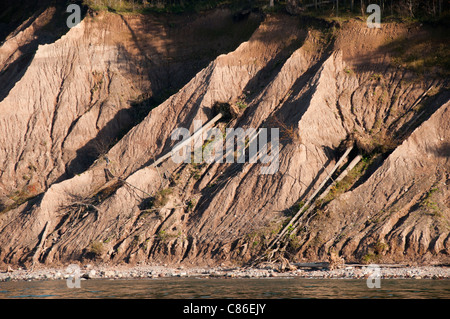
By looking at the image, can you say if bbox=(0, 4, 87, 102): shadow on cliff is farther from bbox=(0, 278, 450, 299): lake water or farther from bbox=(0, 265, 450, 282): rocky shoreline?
bbox=(0, 278, 450, 299): lake water

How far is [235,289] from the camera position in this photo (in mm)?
21703

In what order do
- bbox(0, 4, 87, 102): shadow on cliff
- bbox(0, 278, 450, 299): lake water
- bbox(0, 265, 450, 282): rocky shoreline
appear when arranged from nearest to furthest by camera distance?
bbox(0, 278, 450, 299): lake water
bbox(0, 265, 450, 282): rocky shoreline
bbox(0, 4, 87, 102): shadow on cliff

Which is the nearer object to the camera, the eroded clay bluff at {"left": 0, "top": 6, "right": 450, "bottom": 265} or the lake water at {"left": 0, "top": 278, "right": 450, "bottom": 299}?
the lake water at {"left": 0, "top": 278, "right": 450, "bottom": 299}

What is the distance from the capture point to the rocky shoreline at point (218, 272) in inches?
942

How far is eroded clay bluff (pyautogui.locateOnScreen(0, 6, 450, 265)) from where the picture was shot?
28.2 meters

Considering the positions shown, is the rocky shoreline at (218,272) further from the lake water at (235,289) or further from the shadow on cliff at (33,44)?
the shadow on cliff at (33,44)

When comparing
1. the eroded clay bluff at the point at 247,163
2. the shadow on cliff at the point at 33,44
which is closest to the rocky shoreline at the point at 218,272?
the eroded clay bluff at the point at 247,163

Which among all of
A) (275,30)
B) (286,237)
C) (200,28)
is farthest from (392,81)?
(200,28)

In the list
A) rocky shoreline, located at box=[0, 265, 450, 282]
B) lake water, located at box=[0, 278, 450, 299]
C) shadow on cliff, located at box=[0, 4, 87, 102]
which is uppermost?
shadow on cliff, located at box=[0, 4, 87, 102]

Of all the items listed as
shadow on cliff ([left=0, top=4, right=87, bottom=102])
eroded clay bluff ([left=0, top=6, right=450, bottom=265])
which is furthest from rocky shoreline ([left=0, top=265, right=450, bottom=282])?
shadow on cliff ([left=0, top=4, right=87, bottom=102])

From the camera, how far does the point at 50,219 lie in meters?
33.4

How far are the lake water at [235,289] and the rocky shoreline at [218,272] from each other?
0.96 m

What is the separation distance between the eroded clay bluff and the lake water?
3.95 meters
